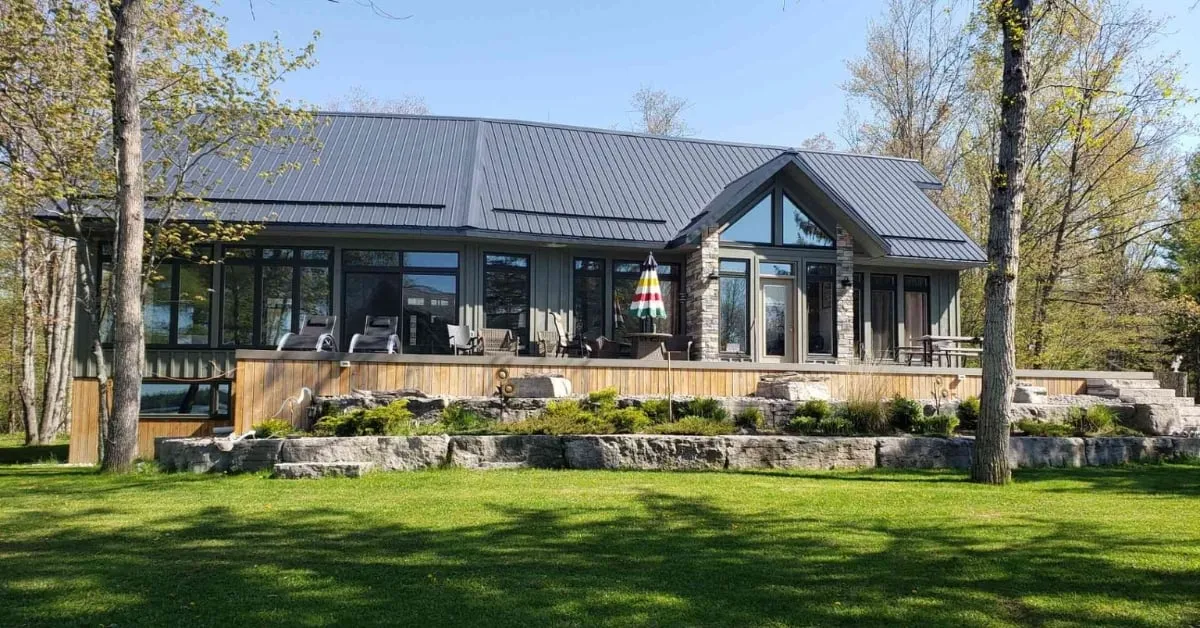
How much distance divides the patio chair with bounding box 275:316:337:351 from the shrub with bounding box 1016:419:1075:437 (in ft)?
30.0

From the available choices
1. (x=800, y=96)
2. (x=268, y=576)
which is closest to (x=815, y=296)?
(x=800, y=96)

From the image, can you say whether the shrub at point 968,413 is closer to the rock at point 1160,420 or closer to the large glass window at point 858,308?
the rock at point 1160,420

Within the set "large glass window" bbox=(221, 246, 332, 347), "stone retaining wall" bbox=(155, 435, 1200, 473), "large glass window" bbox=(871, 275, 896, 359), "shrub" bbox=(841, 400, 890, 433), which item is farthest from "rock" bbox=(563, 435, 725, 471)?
"large glass window" bbox=(871, 275, 896, 359)

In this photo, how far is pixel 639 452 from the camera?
9039mm

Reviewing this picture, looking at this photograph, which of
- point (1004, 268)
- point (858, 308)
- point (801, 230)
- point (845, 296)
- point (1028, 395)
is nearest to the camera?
point (1004, 268)

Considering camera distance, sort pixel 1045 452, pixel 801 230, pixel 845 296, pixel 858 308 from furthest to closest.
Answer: pixel 858 308, pixel 801 230, pixel 845 296, pixel 1045 452

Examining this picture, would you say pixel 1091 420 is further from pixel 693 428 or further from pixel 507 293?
pixel 507 293

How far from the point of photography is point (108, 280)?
571 inches

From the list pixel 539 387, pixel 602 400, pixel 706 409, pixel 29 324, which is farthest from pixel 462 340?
pixel 29 324

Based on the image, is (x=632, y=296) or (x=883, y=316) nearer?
(x=632, y=296)

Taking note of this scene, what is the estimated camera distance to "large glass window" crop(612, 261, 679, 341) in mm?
15648

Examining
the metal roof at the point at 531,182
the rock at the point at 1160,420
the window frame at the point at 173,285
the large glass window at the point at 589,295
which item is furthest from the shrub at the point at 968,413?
the window frame at the point at 173,285

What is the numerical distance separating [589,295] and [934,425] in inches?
264

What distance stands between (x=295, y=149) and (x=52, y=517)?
11462 millimetres
